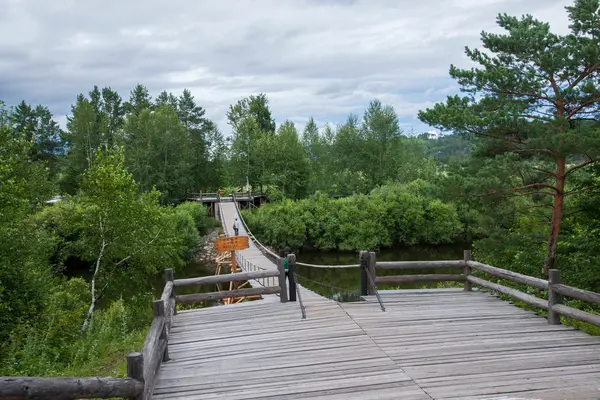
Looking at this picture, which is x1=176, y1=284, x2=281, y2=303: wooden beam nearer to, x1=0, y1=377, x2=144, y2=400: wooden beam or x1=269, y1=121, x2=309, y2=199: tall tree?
x1=0, y1=377, x2=144, y2=400: wooden beam

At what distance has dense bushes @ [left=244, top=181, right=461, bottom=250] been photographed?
31.7m

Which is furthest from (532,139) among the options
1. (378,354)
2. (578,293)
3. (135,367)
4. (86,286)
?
(86,286)

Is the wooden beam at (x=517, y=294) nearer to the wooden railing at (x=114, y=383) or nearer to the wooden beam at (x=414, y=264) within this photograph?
the wooden beam at (x=414, y=264)

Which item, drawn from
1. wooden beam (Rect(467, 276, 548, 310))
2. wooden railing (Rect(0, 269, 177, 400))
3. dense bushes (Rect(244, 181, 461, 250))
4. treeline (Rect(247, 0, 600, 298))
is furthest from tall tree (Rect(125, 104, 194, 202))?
wooden railing (Rect(0, 269, 177, 400))

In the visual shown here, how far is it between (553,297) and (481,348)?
1.67 m

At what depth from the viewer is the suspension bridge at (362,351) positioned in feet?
14.1

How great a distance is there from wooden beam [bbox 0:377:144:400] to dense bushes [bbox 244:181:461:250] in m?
27.7

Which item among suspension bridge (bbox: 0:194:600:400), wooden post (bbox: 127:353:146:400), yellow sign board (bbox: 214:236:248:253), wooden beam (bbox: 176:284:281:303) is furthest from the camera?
yellow sign board (bbox: 214:236:248:253)

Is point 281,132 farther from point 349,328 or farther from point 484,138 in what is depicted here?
point 349,328

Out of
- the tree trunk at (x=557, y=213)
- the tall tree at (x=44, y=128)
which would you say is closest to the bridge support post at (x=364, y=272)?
the tree trunk at (x=557, y=213)

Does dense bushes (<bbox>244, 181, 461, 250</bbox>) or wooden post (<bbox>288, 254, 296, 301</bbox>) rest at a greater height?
wooden post (<bbox>288, 254, 296, 301</bbox>)

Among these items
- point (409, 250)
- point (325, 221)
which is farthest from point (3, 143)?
point (409, 250)

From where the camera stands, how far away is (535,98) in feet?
31.9

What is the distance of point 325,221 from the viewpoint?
32.5 metres
